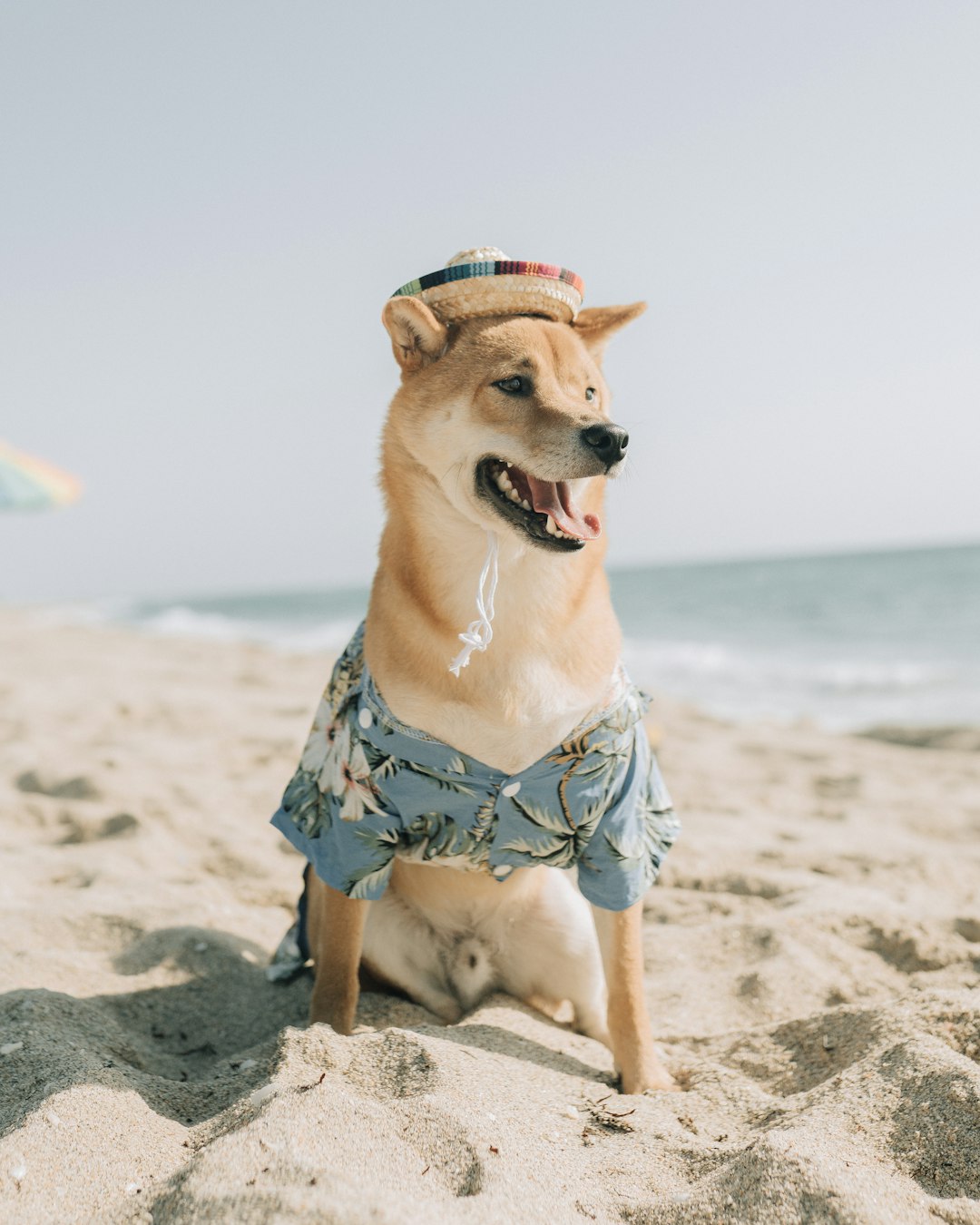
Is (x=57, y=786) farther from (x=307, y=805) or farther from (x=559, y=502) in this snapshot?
(x=559, y=502)

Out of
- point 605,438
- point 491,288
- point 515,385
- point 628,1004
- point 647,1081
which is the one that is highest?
point 491,288

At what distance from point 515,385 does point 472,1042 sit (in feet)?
5.23

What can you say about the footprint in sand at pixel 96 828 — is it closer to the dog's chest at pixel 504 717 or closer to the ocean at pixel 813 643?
the dog's chest at pixel 504 717

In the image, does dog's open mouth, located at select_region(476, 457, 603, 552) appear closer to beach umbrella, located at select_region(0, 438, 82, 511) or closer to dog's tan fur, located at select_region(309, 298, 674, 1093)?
dog's tan fur, located at select_region(309, 298, 674, 1093)

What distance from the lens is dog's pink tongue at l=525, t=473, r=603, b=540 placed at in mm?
2270

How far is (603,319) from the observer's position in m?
2.60

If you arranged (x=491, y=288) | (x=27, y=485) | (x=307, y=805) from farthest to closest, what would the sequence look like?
(x=27, y=485) < (x=307, y=805) < (x=491, y=288)

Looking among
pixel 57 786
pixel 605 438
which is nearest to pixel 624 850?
pixel 605 438

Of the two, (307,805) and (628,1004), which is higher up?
(307,805)

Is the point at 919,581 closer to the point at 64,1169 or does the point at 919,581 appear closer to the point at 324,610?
the point at 324,610

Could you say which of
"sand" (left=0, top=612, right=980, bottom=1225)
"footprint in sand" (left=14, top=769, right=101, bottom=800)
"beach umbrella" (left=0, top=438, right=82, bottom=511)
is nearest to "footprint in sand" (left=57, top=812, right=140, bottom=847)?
"sand" (left=0, top=612, right=980, bottom=1225)

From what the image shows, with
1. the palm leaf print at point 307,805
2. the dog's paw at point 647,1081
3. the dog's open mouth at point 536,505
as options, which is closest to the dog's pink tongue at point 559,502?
the dog's open mouth at point 536,505

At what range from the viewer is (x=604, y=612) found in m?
2.46

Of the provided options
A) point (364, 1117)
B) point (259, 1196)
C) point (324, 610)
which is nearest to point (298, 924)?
point (364, 1117)
